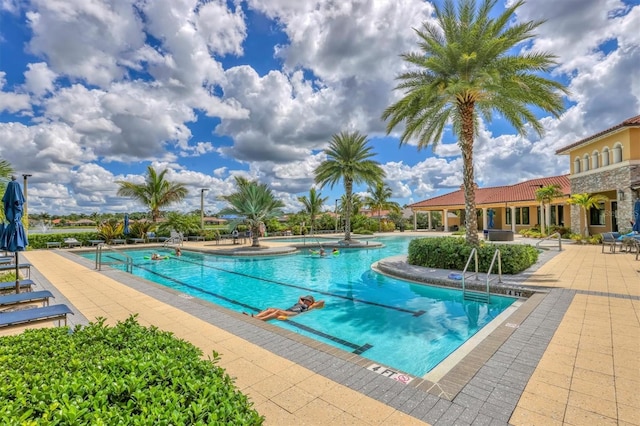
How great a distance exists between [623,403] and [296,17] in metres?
13.9

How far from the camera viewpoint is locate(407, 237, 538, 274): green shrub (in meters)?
10.3

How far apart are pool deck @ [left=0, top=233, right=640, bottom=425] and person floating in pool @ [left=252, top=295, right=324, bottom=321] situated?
1388 mm

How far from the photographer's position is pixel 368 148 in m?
23.4

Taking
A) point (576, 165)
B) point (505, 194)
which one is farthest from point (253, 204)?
point (505, 194)

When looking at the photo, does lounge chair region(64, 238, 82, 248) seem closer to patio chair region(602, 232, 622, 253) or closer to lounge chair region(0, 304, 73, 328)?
lounge chair region(0, 304, 73, 328)

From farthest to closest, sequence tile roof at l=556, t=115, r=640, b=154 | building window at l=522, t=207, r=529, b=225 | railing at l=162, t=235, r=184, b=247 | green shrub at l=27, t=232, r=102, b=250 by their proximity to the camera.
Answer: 1. building window at l=522, t=207, r=529, b=225
2. railing at l=162, t=235, r=184, b=247
3. green shrub at l=27, t=232, r=102, b=250
4. tile roof at l=556, t=115, r=640, b=154

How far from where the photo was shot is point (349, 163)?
23.2m

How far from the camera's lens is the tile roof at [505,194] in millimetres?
29297

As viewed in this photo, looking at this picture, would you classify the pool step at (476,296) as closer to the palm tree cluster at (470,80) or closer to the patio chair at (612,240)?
the palm tree cluster at (470,80)

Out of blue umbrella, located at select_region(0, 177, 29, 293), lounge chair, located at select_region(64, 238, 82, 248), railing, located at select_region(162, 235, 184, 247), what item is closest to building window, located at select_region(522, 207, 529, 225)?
railing, located at select_region(162, 235, 184, 247)

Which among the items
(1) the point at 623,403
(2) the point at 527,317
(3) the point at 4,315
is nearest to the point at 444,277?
(2) the point at 527,317

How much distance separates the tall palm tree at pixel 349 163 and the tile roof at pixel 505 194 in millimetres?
15691

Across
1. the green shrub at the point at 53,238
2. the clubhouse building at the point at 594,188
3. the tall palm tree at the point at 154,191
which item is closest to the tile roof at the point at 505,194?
the clubhouse building at the point at 594,188

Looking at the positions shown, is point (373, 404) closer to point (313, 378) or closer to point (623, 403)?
point (313, 378)
